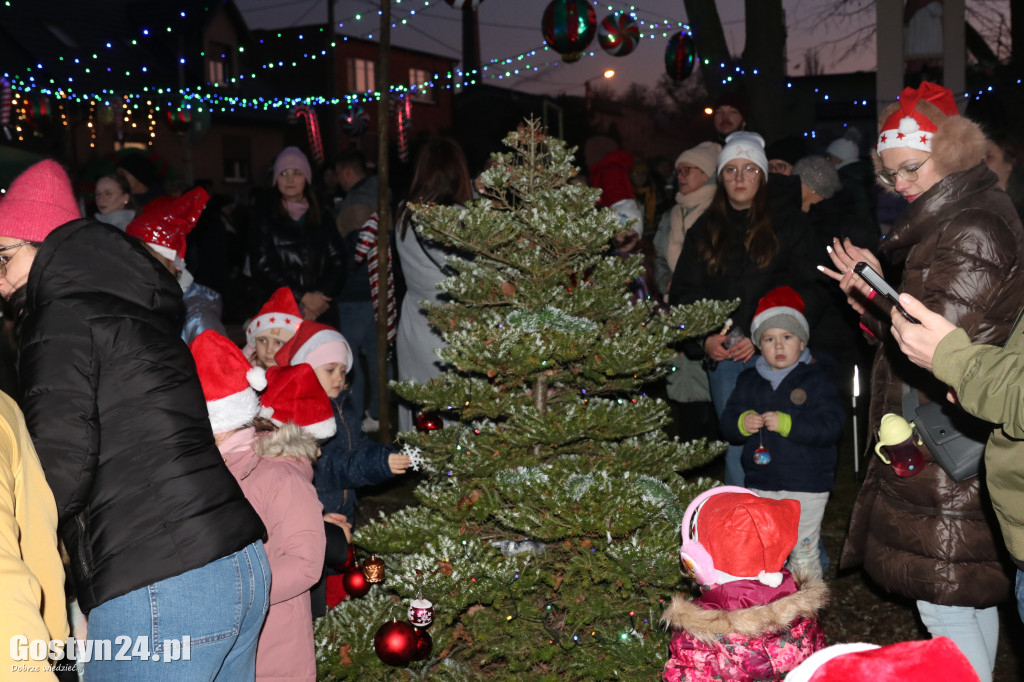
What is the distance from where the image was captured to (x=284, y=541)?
3363 millimetres

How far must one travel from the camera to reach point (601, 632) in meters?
3.67

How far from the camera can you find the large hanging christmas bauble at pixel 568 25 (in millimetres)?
12250

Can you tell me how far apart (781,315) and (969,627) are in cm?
193

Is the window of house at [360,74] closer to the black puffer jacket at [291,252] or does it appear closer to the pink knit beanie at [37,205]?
the black puffer jacket at [291,252]

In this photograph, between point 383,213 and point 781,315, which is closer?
point 781,315

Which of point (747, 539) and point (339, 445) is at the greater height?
point (747, 539)

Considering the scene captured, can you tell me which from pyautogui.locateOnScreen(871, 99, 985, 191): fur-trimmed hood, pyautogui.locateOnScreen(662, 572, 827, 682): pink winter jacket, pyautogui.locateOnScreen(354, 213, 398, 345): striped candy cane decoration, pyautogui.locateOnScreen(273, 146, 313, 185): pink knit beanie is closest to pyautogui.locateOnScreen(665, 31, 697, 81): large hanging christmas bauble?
pyautogui.locateOnScreen(354, 213, 398, 345): striped candy cane decoration

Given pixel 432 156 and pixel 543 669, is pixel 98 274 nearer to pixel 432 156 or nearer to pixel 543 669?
pixel 543 669

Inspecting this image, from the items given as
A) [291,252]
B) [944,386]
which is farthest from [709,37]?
[944,386]

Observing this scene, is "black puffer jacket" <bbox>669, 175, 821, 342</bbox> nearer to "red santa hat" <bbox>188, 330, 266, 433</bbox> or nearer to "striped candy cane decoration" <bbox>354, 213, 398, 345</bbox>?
"striped candy cane decoration" <bbox>354, 213, 398, 345</bbox>

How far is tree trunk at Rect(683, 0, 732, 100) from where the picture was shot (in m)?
13.4

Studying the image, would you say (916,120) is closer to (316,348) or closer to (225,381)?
(225,381)

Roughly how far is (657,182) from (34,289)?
11.5m

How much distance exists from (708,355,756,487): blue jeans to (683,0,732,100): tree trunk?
8.80 meters
